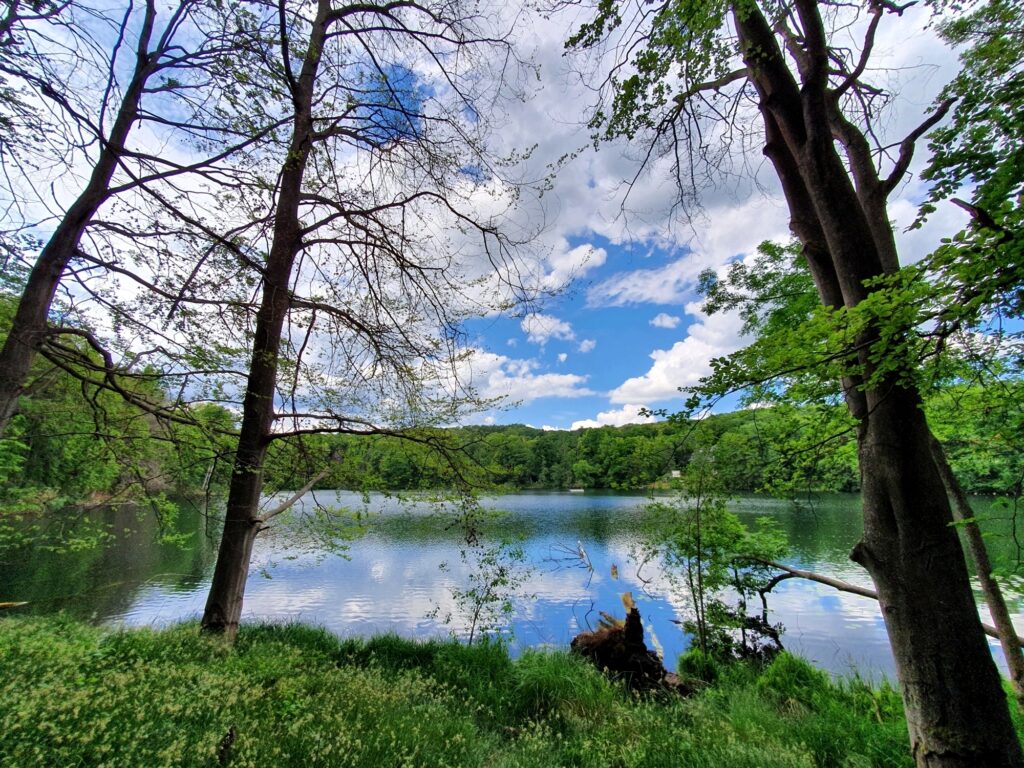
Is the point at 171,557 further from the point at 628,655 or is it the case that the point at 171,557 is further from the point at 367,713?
Result: the point at 367,713

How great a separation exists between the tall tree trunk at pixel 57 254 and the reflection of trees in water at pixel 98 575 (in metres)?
7.35

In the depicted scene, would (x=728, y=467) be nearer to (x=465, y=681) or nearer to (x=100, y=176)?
(x=465, y=681)

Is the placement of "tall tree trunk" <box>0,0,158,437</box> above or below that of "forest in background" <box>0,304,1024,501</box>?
above

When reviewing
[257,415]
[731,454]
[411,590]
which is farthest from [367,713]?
[411,590]

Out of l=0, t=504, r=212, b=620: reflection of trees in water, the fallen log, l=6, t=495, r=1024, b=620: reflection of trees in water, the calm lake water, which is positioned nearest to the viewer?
the fallen log

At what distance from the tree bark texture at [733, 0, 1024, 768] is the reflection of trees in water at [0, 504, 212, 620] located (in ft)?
35.7

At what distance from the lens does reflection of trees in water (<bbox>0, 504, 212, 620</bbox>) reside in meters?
10.8

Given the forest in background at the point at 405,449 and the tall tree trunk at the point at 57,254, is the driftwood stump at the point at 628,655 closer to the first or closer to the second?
the forest in background at the point at 405,449

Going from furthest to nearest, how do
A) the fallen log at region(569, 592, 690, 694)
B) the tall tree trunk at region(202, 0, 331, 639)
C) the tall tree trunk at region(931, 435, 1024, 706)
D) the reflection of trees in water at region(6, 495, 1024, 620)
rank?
the reflection of trees in water at region(6, 495, 1024, 620)
the fallen log at region(569, 592, 690, 694)
the tall tree trunk at region(202, 0, 331, 639)
the tall tree trunk at region(931, 435, 1024, 706)

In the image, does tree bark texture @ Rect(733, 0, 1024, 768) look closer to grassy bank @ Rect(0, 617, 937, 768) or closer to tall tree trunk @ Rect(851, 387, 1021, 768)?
tall tree trunk @ Rect(851, 387, 1021, 768)

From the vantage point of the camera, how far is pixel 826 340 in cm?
255

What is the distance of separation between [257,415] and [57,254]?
233 centimetres

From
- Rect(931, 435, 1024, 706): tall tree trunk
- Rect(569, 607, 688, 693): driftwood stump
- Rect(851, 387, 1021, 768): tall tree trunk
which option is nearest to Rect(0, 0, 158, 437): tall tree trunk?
Rect(851, 387, 1021, 768): tall tree trunk

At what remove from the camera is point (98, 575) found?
539 inches
